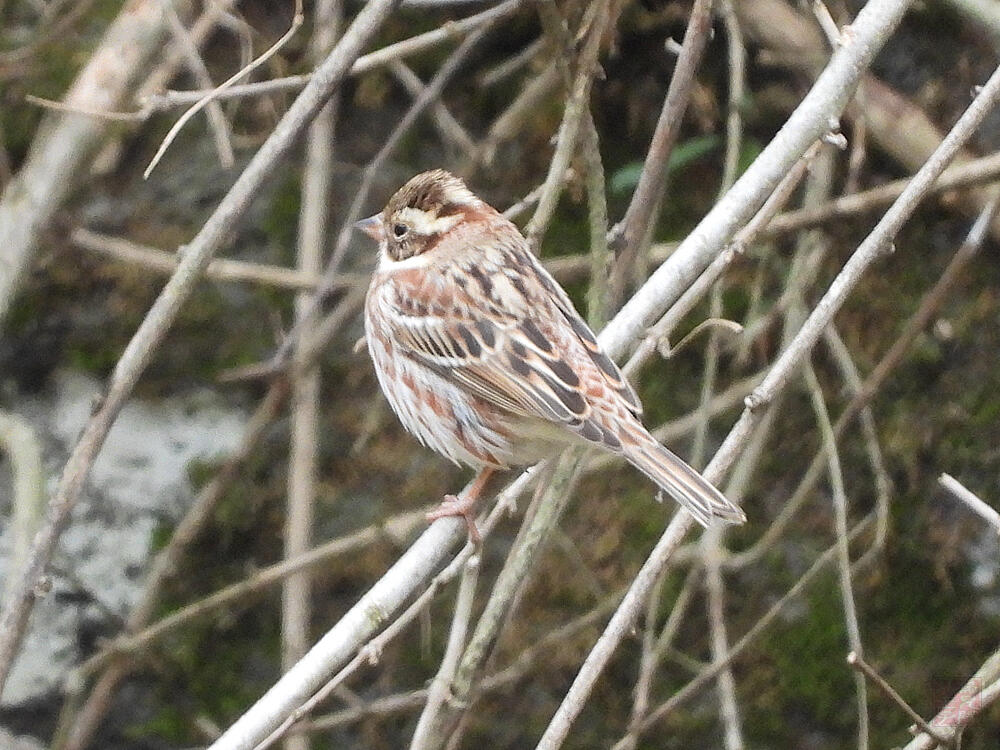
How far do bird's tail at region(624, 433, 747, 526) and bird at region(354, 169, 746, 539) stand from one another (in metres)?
0.06

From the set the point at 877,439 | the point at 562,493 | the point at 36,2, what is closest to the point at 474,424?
the point at 562,493

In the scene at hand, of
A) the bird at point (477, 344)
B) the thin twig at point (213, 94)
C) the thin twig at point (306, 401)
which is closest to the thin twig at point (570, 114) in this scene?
the bird at point (477, 344)

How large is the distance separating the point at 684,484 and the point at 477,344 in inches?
36.2

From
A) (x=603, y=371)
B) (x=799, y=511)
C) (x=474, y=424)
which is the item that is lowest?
(x=799, y=511)

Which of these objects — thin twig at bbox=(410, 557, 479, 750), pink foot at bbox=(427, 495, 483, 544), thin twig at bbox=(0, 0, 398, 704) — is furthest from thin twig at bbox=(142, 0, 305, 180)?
thin twig at bbox=(410, 557, 479, 750)

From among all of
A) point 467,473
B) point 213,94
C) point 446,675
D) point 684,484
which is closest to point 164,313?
point 213,94

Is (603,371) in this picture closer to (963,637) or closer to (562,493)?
(562,493)

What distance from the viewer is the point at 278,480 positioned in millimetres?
4629

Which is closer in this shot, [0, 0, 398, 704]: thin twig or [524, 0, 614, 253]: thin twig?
[0, 0, 398, 704]: thin twig

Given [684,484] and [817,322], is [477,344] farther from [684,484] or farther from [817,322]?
[817,322]

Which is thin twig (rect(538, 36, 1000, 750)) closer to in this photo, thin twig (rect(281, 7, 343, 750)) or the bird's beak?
the bird's beak

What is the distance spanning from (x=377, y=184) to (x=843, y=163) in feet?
4.99

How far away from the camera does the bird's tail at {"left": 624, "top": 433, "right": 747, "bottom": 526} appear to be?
8.92 ft

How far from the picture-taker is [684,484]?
9.23 ft
